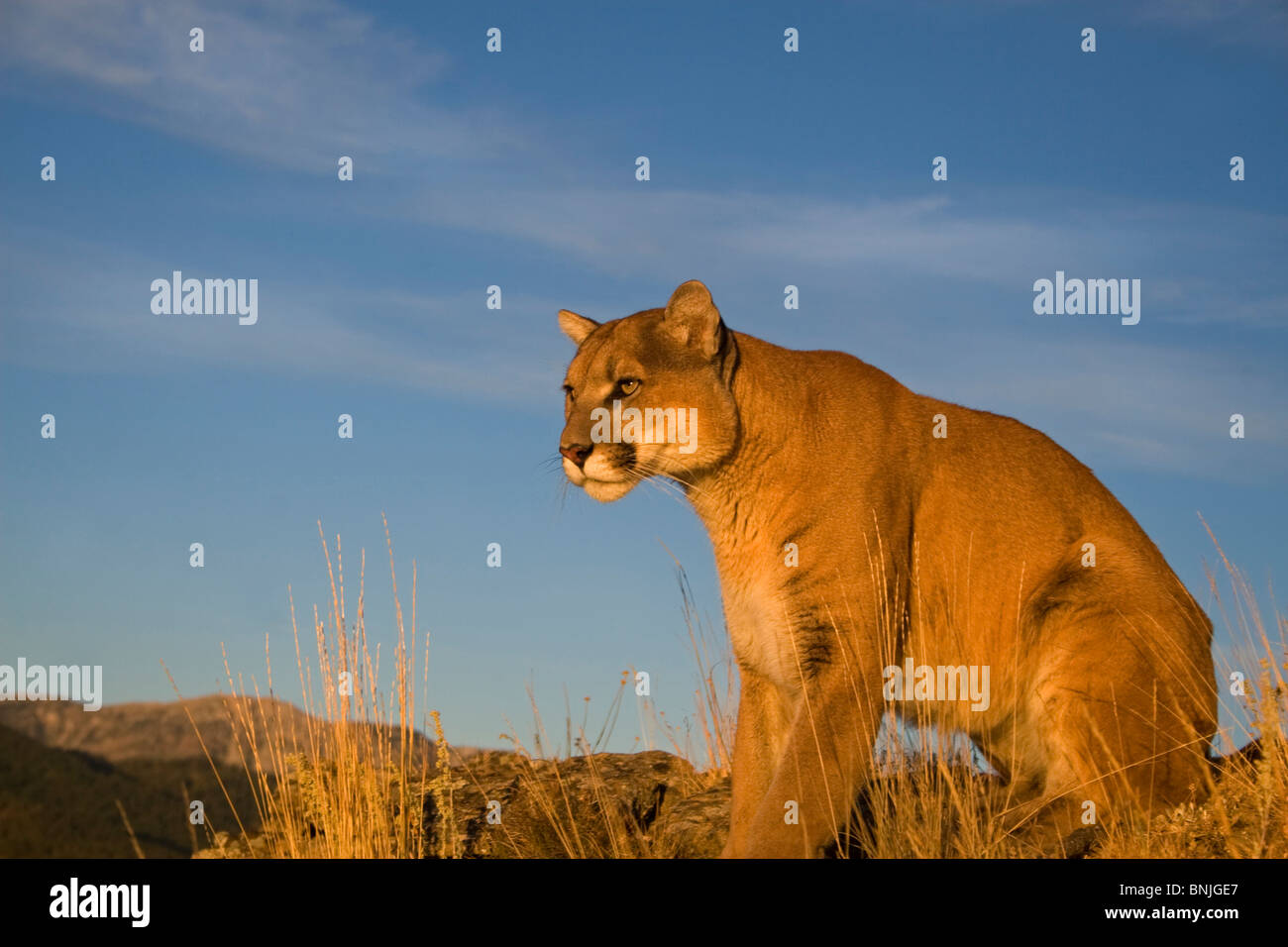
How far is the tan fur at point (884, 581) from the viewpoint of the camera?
6613mm

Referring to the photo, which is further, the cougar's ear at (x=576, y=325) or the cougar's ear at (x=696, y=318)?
the cougar's ear at (x=576, y=325)

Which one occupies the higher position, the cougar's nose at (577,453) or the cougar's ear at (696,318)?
the cougar's ear at (696,318)

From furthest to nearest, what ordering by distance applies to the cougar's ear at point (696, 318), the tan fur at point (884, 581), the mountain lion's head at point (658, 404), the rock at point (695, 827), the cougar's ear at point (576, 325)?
the cougar's ear at point (576, 325) < the rock at point (695, 827) < the cougar's ear at point (696, 318) < the mountain lion's head at point (658, 404) < the tan fur at point (884, 581)

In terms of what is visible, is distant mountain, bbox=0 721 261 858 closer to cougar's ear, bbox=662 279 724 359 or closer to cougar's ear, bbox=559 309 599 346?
cougar's ear, bbox=559 309 599 346

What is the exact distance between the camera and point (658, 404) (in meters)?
7.25

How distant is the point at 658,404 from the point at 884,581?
6.05ft

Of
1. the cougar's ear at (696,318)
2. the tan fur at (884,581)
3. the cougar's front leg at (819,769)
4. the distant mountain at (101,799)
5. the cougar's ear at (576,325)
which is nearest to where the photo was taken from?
the cougar's front leg at (819,769)

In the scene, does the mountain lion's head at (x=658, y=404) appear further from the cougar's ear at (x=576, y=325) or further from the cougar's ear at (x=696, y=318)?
the cougar's ear at (x=576, y=325)

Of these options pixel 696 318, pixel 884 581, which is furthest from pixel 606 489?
pixel 884 581

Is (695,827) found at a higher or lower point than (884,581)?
lower

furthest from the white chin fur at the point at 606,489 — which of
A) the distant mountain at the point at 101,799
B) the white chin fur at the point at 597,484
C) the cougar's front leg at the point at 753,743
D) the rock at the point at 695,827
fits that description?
the distant mountain at the point at 101,799

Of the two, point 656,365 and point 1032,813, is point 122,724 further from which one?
point 1032,813

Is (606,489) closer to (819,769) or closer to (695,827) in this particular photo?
(819,769)
